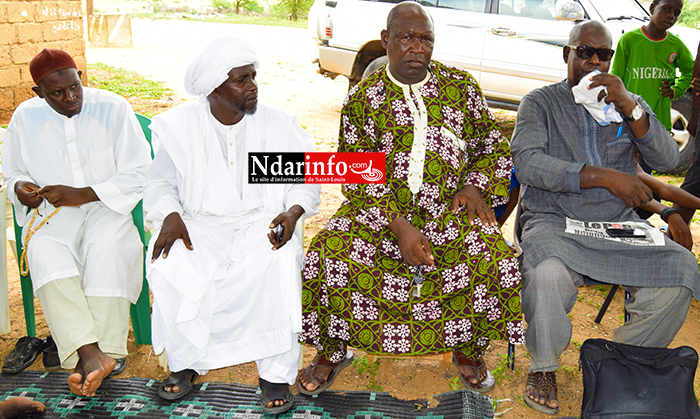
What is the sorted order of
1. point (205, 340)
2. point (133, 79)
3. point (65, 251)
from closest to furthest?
1. point (205, 340)
2. point (65, 251)
3. point (133, 79)

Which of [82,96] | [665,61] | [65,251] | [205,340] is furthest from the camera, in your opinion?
[665,61]

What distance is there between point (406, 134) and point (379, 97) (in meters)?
0.26

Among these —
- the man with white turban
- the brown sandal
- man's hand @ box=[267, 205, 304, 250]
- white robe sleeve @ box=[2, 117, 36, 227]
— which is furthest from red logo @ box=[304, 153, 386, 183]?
white robe sleeve @ box=[2, 117, 36, 227]

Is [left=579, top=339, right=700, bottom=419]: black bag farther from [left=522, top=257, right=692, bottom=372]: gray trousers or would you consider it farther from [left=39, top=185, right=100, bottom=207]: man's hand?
[left=39, top=185, right=100, bottom=207]: man's hand

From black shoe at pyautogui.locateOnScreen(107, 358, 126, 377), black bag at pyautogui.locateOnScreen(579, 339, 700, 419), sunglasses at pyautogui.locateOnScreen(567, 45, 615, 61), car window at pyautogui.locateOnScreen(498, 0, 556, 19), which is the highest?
car window at pyautogui.locateOnScreen(498, 0, 556, 19)

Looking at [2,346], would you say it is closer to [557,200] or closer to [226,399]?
[226,399]

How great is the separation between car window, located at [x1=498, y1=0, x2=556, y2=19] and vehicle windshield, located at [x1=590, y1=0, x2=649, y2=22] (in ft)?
1.54

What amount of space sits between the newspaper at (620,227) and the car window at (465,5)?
464 centimetres

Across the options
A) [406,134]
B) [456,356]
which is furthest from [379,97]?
[456,356]

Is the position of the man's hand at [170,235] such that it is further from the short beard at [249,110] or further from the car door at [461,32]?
the car door at [461,32]

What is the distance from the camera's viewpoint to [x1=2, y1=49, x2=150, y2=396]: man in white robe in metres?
2.96

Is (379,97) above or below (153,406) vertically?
above

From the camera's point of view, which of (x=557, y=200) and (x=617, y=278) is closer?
(x=617, y=278)

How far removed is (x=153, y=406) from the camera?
2893 millimetres
